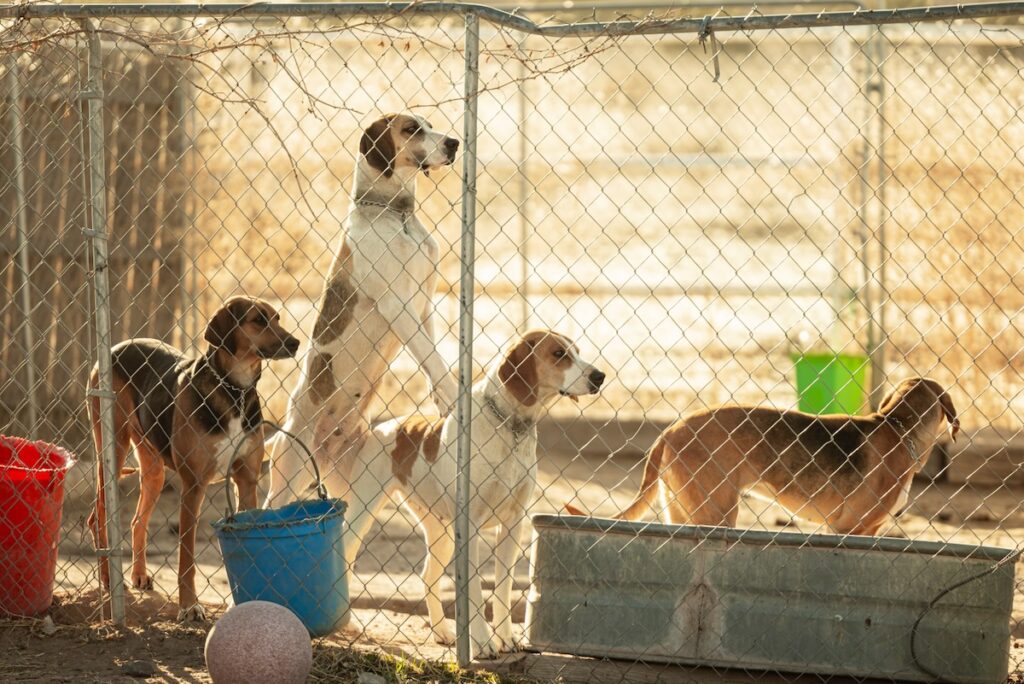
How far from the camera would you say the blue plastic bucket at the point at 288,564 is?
14.3ft

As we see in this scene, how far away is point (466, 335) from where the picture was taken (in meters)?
4.12

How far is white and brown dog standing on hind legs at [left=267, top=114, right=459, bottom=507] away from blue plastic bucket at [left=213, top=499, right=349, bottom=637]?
2.81 ft

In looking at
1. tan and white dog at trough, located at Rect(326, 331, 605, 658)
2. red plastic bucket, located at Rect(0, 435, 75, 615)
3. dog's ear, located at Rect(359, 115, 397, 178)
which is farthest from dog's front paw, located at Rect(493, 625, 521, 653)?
dog's ear, located at Rect(359, 115, 397, 178)

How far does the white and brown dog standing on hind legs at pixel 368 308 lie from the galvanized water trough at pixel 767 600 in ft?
3.70

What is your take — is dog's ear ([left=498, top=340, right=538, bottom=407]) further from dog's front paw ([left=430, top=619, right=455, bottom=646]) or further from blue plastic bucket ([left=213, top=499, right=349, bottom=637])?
dog's front paw ([left=430, top=619, right=455, bottom=646])

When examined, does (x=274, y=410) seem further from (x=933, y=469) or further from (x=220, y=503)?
(x=933, y=469)

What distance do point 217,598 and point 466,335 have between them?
2375mm

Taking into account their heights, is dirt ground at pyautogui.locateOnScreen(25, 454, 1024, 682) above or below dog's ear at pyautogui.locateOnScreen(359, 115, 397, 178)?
below

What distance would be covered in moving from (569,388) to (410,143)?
4.23 feet

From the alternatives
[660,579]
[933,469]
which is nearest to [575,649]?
[660,579]

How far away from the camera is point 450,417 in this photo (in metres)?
4.87

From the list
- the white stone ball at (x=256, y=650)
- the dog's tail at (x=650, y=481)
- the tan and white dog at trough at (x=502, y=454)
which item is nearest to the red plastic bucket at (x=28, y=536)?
the tan and white dog at trough at (x=502, y=454)

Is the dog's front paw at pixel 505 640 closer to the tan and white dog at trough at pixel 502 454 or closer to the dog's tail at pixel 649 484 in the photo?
the tan and white dog at trough at pixel 502 454

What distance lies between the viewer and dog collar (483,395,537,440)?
15.5 ft
